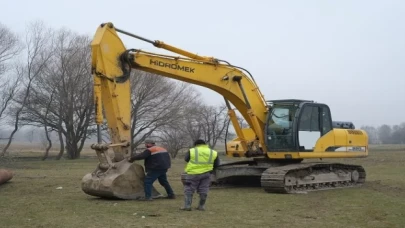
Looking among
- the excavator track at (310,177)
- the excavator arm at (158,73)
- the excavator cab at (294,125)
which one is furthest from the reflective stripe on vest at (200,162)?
the excavator cab at (294,125)

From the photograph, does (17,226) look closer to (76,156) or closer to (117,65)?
(117,65)

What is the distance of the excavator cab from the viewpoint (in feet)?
49.1

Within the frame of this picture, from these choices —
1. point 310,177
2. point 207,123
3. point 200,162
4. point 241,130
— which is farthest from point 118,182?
point 207,123

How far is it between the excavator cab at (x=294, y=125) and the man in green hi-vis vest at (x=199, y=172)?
4.45m

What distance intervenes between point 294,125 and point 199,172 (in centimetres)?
490

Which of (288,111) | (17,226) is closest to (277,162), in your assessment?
(288,111)

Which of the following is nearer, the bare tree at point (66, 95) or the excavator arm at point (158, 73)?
the excavator arm at point (158, 73)

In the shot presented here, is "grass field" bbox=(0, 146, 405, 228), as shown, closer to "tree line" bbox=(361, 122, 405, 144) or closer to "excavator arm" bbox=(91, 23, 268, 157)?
"excavator arm" bbox=(91, 23, 268, 157)

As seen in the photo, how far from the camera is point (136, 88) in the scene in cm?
4409

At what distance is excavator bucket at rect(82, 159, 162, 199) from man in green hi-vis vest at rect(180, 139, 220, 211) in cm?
157

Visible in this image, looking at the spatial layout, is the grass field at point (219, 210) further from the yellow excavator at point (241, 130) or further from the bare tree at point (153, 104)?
the bare tree at point (153, 104)

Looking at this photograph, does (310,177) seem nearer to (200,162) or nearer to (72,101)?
(200,162)

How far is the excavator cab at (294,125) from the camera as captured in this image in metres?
15.0

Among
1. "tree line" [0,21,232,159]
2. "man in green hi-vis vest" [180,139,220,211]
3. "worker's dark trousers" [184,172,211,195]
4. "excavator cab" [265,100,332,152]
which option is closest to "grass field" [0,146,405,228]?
"man in green hi-vis vest" [180,139,220,211]
